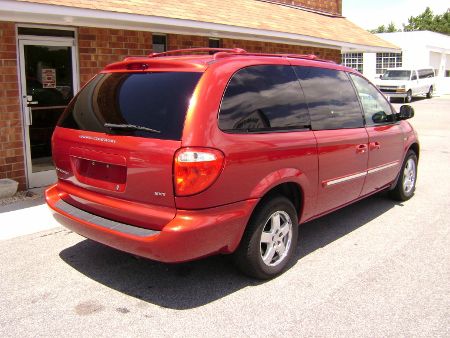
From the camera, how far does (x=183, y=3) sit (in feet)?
31.1

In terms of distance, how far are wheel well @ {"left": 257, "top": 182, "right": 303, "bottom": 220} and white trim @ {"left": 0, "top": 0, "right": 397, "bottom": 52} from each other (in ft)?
13.2

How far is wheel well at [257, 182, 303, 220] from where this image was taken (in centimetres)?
408

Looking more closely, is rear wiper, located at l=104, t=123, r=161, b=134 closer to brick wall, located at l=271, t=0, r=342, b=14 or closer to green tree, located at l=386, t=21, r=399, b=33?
brick wall, located at l=271, t=0, r=342, b=14

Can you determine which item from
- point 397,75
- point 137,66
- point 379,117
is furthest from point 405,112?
point 397,75

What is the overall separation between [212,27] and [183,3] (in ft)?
3.83

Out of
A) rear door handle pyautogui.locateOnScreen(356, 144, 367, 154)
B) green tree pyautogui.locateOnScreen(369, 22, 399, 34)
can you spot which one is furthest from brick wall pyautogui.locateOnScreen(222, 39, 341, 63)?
green tree pyautogui.locateOnScreen(369, 22, 399, 34)

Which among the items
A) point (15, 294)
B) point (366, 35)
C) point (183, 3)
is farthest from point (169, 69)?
point (366, 35)

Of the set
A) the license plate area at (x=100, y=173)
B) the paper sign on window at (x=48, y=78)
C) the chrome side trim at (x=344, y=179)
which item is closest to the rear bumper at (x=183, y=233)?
the license plate area at (x=100, y=173)

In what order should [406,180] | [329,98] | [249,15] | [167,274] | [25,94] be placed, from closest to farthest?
[167,274] → [329,98] → [406,180] → [25,94] → [249,15]

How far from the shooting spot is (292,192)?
431 cm

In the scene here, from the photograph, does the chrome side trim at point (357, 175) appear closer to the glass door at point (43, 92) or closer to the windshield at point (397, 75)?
the glass door at point (43, 92)

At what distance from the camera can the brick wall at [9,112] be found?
6719mm

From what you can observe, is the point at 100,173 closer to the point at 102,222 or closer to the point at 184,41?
the point at 102,222

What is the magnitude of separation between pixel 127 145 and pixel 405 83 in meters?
26.1
